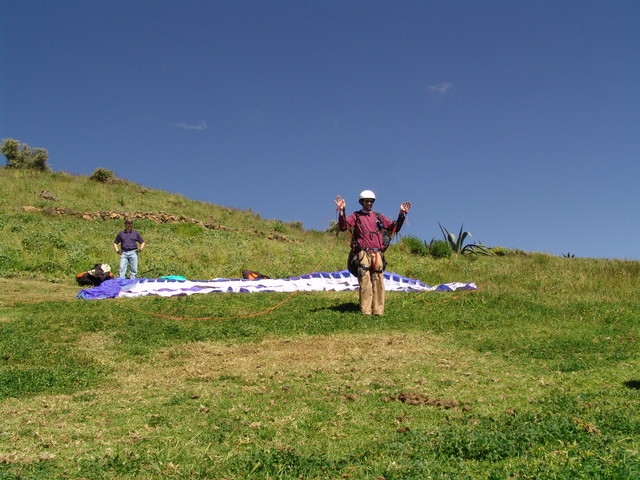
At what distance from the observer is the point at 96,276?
53.0ft

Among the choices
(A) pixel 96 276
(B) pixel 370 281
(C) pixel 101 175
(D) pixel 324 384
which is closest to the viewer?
(D) pixel 324 384

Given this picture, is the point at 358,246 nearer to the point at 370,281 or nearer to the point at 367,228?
the point at 367,228

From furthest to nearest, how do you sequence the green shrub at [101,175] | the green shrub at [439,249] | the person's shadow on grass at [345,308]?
the green shrub at [101,175], the green shrub at [439,249], the person's shadow on grass at [345,308]

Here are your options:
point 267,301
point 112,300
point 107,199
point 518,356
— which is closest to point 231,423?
point 518,356

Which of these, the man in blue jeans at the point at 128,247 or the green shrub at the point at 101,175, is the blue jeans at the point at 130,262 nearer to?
the man in blue jeans at the point at 128,247

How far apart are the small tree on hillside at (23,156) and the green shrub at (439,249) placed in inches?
1088

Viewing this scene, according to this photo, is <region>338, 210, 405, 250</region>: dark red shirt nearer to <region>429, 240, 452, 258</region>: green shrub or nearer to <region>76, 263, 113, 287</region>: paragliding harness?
<region>76, 263, 113, 287</region>: paragliding harness

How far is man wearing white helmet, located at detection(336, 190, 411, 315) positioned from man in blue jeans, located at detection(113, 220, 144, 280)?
7461 millimetres

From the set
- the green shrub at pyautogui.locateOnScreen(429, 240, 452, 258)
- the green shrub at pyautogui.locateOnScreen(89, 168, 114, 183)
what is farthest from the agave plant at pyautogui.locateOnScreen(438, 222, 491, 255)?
the green shrub at pyautogui.locateOnScreen(89, 168, 114, 183)

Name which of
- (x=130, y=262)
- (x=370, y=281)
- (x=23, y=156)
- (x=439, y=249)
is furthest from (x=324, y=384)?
(x=23, y=156)

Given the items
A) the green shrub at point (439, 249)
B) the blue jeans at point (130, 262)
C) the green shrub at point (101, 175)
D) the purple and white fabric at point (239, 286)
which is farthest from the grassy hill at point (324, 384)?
the green shrub at point (101, 175)

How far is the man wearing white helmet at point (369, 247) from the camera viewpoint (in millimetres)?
11070

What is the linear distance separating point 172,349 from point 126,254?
8.44 m

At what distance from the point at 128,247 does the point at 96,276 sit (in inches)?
46.7
